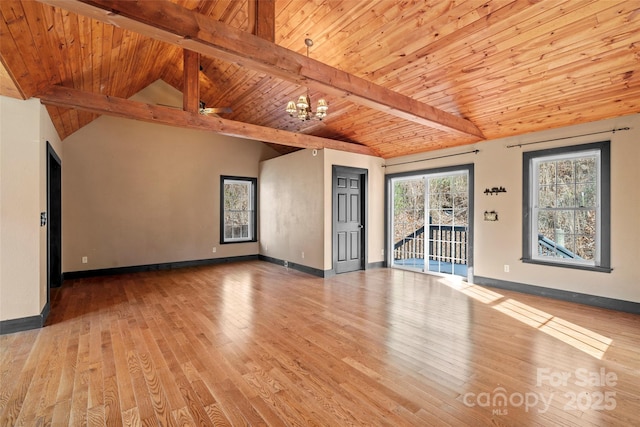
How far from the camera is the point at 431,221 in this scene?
615cm

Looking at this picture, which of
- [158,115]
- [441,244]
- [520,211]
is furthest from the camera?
[441,244]

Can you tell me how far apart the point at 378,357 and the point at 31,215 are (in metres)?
4.05

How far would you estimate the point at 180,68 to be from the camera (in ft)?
19.2

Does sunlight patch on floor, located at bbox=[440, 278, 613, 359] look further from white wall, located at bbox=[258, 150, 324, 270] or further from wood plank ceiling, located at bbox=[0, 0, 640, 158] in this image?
white wall, located at bbox=[258, 150, 324, 270]

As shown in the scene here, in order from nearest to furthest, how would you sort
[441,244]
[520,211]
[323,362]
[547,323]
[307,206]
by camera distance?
1. [323,362]
2. [547,323]
3. [520,211]
4. [441,244]
5. [307,206]

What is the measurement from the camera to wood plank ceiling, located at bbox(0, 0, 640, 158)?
270 centimetres

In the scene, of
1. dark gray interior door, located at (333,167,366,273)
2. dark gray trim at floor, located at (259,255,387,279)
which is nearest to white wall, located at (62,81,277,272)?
dark gray trim at floor, located at (259,255,387,279)

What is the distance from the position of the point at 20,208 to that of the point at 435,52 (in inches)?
200

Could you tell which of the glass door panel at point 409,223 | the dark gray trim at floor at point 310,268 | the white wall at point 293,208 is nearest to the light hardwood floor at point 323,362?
the dark gray trim at floor at point 310,268

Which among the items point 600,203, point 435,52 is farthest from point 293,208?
point 600,203

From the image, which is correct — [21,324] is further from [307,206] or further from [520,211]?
[520,211]

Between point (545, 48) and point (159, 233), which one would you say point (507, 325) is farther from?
point (159, 233)

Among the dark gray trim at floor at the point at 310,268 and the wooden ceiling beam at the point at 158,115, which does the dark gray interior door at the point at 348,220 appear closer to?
the dark gray trim at floor at the point at 310,268

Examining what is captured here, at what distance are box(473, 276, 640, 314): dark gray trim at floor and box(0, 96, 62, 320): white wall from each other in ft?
21.1
